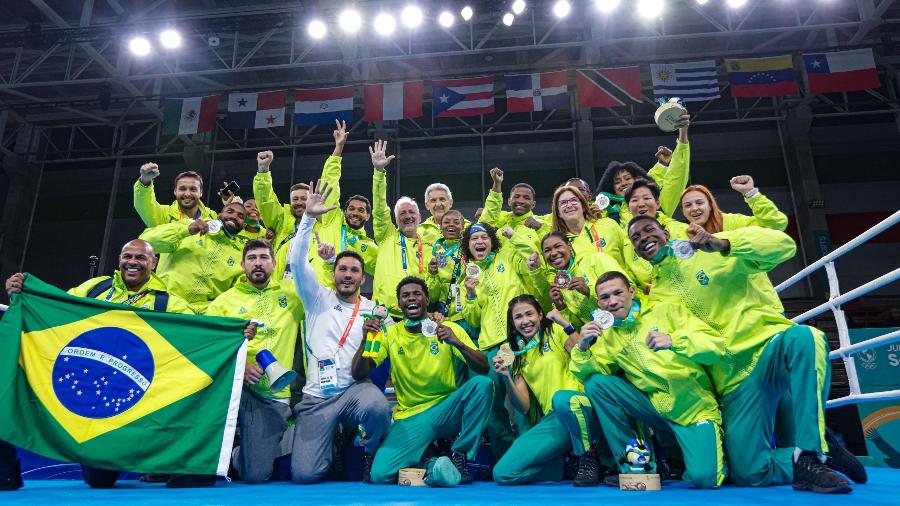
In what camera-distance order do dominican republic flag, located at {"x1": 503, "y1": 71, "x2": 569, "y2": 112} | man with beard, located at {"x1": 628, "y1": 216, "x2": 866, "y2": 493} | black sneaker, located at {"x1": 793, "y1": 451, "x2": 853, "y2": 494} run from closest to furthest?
1. black sneaker, located at {"x1": 793, "y1": 451, "x2": 853, "y2": 494}
2. man with beard, located at {"x1": 628, "y1": 216, "x2": 866, "y2": 493}
3. dominican republic flag, located at {"x1": 503, "y1": 71, "x2": 569, "y2": 112}

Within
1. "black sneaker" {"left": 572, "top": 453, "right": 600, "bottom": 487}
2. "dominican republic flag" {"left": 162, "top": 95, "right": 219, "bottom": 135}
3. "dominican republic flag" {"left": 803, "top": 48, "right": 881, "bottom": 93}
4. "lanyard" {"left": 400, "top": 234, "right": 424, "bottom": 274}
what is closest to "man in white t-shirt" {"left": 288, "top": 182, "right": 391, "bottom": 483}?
"lanyard" {"left": 400, "top": 234, "right": 424, "bottom": 274}

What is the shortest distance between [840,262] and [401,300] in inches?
569

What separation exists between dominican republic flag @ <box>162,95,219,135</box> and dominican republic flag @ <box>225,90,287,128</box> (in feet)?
1.32

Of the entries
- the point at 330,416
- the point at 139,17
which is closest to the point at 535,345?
the point at 330,416

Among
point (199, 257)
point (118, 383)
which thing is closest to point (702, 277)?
point (118, 383)

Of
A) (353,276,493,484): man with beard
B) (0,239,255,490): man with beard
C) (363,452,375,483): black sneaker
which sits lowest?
(363,452,375,483): black sneaker

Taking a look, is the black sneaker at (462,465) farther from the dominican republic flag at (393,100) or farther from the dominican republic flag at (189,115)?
the dominican republic flag at (189,115)

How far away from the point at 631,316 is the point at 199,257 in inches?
162

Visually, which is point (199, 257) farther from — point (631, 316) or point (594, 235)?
point (631, 316)

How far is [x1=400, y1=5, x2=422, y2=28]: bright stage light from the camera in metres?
12.1

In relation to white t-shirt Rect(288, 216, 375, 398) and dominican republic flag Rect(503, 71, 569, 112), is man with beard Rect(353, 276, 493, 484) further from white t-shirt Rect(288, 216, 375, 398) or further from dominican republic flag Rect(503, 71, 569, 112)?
dominican republic flag Rect(503, 71, 569, 112)

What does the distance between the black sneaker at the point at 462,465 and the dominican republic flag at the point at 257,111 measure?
10.9m

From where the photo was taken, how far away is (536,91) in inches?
496

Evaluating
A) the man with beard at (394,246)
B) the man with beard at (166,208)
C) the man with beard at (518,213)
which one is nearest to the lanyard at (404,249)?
the man with beard at (394,246)
